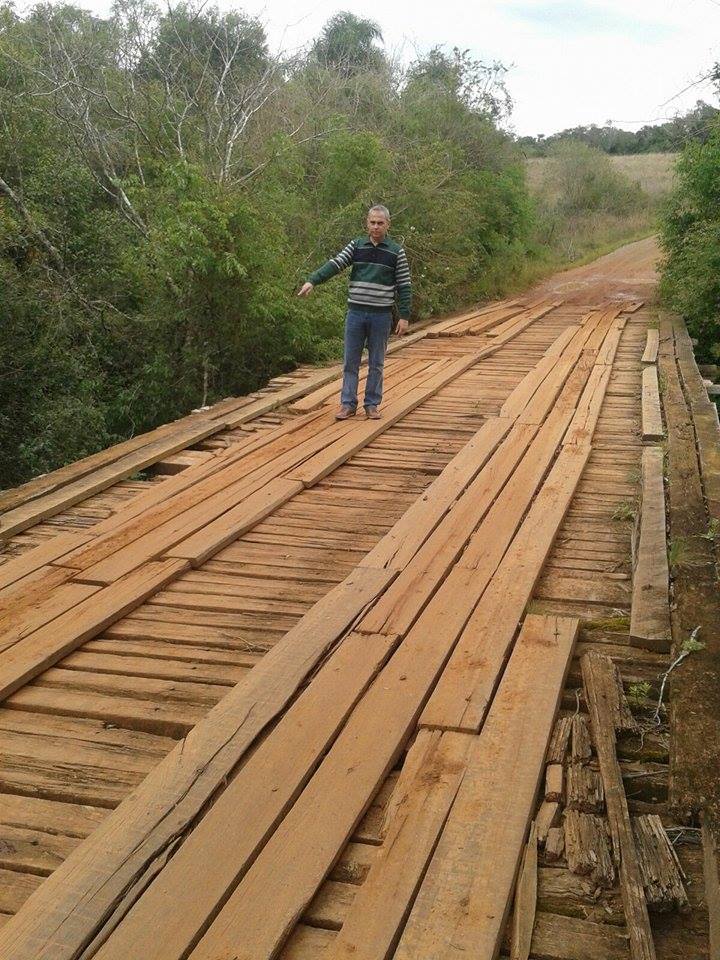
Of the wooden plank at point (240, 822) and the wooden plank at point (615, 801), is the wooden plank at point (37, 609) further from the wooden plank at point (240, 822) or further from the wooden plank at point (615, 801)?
the wooden plank at point (615, 801)

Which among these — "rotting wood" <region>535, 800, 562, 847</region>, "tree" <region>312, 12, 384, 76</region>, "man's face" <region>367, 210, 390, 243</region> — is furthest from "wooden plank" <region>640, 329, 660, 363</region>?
"tree" <region>312, 12, 384, 76</region>

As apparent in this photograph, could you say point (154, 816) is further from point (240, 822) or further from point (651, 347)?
point (651, 347)

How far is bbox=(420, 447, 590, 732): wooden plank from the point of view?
2.81 m

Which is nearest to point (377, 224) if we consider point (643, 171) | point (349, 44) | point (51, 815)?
point (51, 815)

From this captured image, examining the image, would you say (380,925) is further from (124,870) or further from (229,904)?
(124,870)

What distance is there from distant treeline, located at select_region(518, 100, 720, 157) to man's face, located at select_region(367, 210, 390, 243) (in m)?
4.02

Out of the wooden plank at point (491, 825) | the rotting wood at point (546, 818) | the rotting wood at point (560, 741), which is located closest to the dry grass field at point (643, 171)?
the wooden plank at point (491, 825)

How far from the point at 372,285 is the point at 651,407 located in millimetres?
2512

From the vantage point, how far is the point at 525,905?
2.04m

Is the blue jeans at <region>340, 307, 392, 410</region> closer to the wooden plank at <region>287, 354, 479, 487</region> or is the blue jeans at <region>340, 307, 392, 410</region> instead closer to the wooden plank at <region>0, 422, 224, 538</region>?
the wooden plank at <region>287, 354, 479, 487</region>

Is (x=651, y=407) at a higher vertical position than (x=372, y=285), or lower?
lower

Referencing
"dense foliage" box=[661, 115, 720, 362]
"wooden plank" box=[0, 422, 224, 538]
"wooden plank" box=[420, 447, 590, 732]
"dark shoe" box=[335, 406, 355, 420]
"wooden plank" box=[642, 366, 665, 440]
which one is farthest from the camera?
"dense foliage" box=[661, 115, 720, 362]

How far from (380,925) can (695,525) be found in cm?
299

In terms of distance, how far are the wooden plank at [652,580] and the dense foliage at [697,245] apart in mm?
9277
